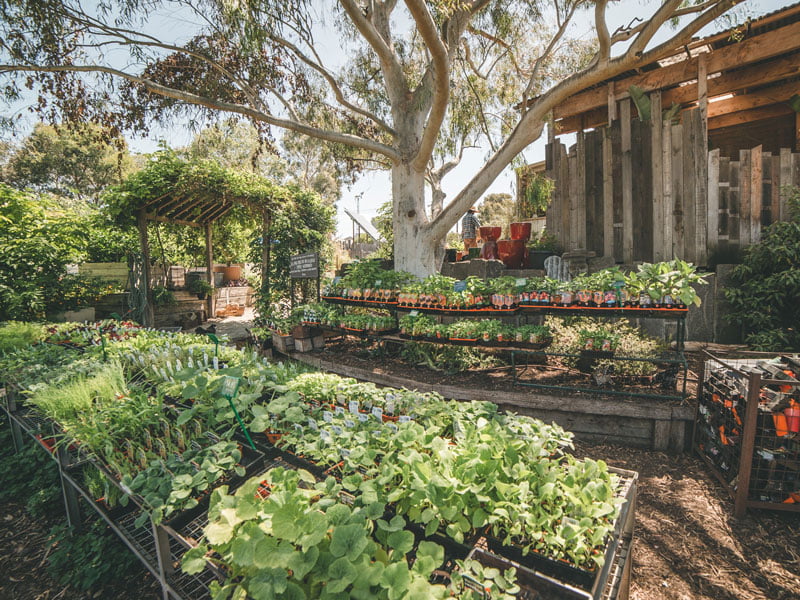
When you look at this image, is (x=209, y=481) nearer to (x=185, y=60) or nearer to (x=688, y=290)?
(x=688, y=290)

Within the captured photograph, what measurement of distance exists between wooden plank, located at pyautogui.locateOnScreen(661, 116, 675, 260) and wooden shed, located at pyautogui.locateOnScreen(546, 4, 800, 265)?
0.01 meters

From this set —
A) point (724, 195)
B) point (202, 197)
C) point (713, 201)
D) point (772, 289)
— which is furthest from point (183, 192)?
point (772, 289)

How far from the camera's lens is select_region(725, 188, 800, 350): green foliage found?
15.7 ft

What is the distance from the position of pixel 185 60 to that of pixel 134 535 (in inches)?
295

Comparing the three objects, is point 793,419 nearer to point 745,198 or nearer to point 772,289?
point 772,289

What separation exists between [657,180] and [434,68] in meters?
3.70

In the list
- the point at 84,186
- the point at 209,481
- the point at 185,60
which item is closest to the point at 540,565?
the point at 209,481

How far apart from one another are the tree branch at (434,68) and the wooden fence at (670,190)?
2.96m

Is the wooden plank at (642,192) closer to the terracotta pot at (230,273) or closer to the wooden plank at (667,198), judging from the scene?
the wooden plank at (667,198)

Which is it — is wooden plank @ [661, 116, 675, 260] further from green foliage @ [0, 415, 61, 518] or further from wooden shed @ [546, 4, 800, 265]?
green foliage @ [0, 415, 61, 518]

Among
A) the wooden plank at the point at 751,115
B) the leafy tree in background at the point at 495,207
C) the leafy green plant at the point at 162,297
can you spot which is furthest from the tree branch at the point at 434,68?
the leafy tree in background at the point at 495,207

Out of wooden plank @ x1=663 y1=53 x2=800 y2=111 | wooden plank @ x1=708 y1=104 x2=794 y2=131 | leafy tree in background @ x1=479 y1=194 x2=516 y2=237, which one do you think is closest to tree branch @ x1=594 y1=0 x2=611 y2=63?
wooden plank @ x1=663 y1=53 x2=800 y2=111

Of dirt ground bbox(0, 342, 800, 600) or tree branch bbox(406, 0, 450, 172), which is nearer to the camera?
dirt ground bbox(0, 342, 800, 600)

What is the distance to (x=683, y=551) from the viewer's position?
2.25m
